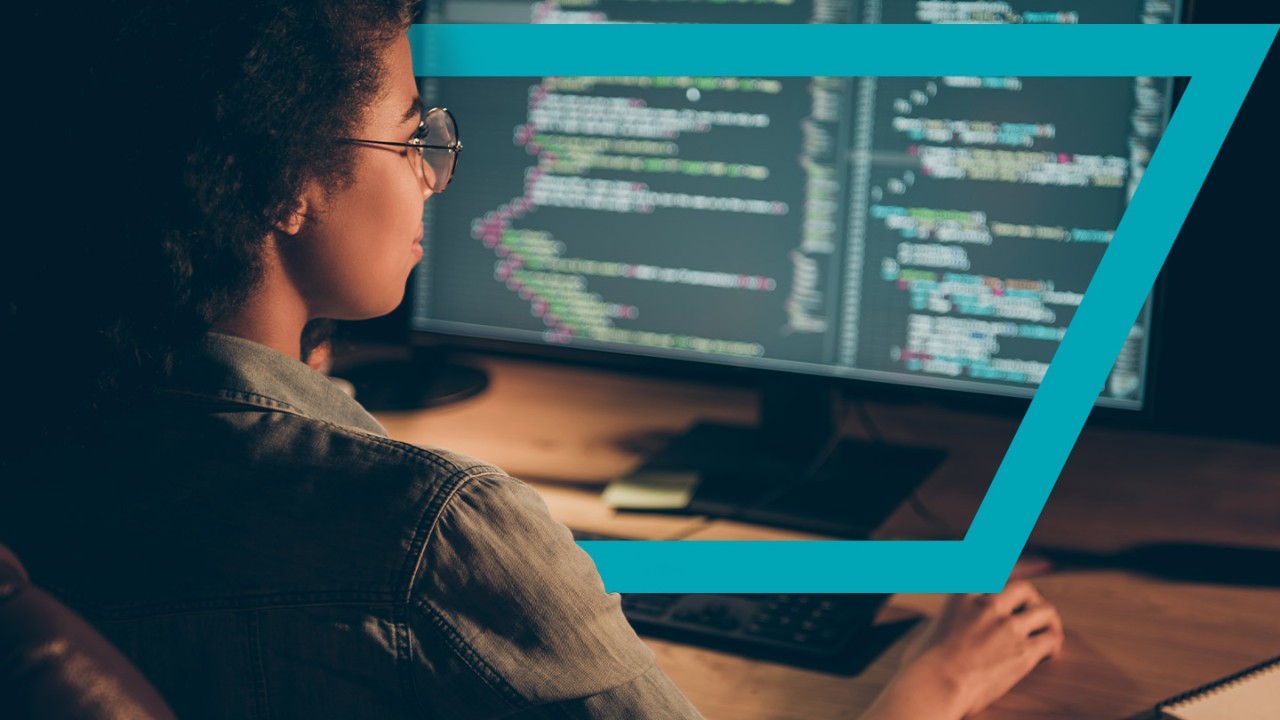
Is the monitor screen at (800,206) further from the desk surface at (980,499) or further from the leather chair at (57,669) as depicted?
the leather chair at (57,669)

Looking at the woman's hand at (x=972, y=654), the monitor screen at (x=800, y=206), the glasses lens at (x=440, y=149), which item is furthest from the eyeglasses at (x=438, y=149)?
the woman's hand at (x=972, y=654)

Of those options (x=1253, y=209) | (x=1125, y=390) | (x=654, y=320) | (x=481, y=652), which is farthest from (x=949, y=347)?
(x=481, y=652)

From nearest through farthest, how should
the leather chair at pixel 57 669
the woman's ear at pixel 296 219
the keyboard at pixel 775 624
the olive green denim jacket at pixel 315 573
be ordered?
the leather chair at pixel 57 669, the olive green denim jacket at pixel 315 573, the woman's ear at pixel 296 219, the keyboard at pixel 775 624

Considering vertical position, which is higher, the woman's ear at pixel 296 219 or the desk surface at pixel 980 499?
the woman's ear at pixel 296 219

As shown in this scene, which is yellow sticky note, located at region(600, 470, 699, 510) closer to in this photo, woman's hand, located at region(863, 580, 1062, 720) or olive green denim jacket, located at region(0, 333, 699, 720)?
woman's hand, located at region(863, 580, 1062, 720)

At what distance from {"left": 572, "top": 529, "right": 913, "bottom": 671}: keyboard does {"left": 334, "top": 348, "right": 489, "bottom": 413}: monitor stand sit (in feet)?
1.65

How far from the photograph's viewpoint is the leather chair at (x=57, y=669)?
0.42 m

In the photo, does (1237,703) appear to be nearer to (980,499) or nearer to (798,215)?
(980,499)

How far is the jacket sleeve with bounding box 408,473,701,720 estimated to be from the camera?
0.61 metres

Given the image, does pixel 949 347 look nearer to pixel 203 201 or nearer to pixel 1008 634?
pixel 1008 634

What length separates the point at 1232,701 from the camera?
0.77 meters

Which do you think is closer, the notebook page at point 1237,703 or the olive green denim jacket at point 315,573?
the olive green denim jacket at point 315,573

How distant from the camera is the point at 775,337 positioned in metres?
1.13

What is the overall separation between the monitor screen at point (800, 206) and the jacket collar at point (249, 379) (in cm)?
46
